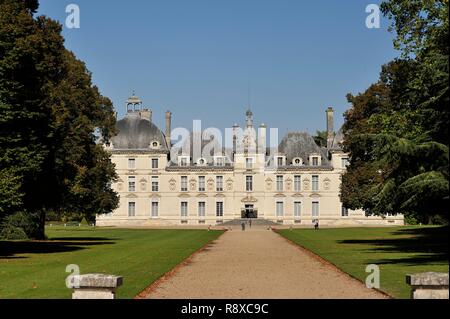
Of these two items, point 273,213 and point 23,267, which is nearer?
point 23,267

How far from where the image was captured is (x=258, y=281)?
14969mm

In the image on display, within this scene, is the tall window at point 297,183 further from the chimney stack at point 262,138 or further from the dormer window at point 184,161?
the dormer window at point 184,161

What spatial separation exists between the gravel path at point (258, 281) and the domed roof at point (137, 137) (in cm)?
5063

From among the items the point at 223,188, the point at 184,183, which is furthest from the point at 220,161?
the point at 184,183

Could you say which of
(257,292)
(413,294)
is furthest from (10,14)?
(413,294)

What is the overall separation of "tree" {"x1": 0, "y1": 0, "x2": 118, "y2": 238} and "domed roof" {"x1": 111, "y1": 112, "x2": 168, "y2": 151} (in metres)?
33.7

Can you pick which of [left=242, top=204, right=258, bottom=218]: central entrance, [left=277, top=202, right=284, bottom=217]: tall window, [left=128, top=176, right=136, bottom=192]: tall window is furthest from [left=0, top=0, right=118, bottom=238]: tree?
[left=277, top=202, right=284, bottom=217]: tall window

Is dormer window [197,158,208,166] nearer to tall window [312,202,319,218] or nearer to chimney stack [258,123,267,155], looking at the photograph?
chimney stack [258,123,267,155]

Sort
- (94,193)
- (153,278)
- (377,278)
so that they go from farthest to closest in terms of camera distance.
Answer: (94,193) → (153,278) → (377,278)

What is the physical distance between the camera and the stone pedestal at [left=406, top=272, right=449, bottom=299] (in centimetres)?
839

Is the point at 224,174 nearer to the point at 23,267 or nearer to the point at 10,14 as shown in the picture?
the point at 10,14

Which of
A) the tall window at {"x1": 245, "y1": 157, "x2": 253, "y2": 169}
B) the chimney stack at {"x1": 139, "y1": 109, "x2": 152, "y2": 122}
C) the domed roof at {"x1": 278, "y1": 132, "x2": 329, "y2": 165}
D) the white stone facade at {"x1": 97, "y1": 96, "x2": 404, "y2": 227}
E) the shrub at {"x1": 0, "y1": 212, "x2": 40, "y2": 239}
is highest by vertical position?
the chimney stack at {"x1": 139, "y1": 109, "x2": 152, "y2": 122}

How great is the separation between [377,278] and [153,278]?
15.9ft

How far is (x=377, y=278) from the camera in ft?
45.9
